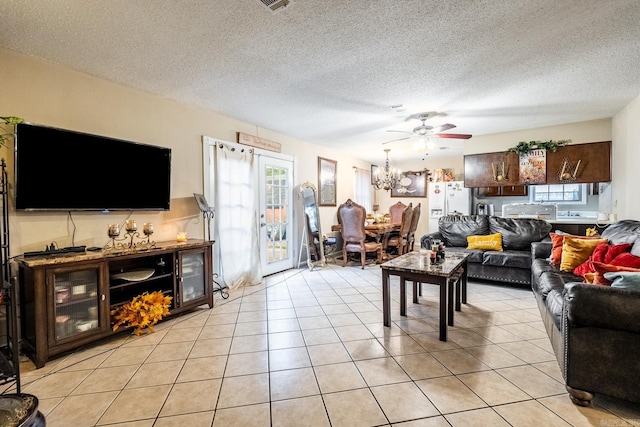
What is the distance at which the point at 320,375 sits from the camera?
199cm

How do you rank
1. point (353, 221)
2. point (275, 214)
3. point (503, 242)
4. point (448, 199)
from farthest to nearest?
point (448, 199) → point (353, 221) → point (275, 214) → point (503, 242)

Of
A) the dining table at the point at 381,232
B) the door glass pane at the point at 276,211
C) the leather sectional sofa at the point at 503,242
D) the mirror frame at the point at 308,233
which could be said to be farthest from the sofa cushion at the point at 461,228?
the door glass pane at the point at 276,211

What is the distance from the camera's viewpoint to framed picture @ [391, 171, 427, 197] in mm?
8039

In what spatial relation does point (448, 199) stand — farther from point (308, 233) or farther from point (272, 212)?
point (272, 212)

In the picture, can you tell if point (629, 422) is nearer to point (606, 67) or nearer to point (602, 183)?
point (606, 67)

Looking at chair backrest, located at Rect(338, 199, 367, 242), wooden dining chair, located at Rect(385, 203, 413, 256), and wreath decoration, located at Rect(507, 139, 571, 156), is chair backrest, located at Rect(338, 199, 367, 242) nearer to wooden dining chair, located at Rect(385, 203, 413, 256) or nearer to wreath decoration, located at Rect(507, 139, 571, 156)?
wooden dining chair, located at Rect(385, 203, 413, 256)

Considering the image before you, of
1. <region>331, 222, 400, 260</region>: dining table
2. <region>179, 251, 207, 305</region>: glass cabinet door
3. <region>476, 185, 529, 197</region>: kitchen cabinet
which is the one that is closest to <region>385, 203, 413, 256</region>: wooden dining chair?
<region>331, 222, 400, 260</region>: dining table

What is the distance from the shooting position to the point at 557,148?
15.9 ft

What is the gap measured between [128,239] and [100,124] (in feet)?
3.89

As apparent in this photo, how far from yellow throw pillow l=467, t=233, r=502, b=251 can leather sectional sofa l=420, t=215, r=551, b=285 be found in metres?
0.09

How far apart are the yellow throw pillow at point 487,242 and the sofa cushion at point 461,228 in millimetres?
265

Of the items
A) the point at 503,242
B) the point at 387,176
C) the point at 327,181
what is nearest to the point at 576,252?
the point at 503,242

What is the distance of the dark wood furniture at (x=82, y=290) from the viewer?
6.98 feet

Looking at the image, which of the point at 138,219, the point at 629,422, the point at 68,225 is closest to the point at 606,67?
the point at 629,422
